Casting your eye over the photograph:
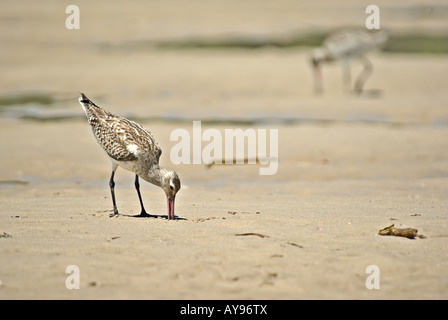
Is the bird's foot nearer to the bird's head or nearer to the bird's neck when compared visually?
the bird's neck

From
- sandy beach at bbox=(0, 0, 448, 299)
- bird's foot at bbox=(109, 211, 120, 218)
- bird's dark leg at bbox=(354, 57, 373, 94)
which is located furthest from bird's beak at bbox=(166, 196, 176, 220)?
bird's dark leg at bbox=(354, 57, 373, 94)

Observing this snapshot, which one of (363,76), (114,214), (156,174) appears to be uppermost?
(363,76)

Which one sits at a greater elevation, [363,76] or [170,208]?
[363,76]

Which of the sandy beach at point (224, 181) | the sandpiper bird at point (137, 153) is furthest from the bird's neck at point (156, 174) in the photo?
the sandy beach at point (224, 181)

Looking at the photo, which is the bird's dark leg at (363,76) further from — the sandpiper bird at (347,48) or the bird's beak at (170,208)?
the bird's beak at (170,208)

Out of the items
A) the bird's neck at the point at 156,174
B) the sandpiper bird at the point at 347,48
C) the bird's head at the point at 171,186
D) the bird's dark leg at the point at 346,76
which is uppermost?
the sandpiper bird at the point at 347,48

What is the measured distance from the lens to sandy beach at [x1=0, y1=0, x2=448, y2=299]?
6.89m

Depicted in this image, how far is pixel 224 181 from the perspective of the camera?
12242 mm

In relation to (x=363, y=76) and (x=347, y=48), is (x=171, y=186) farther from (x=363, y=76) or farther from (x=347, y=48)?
(x=363, y=76)

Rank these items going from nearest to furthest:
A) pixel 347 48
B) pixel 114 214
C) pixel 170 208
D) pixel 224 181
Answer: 1. pixel 170 208
2. pixel 114 214
3. pixel 224 181
4. pixel 347 48

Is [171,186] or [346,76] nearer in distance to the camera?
[171,186]

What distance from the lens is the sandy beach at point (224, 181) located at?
22.6ft

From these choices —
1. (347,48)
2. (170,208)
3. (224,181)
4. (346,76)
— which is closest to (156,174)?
(170,208)

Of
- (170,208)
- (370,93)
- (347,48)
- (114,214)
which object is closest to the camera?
(170,208)
